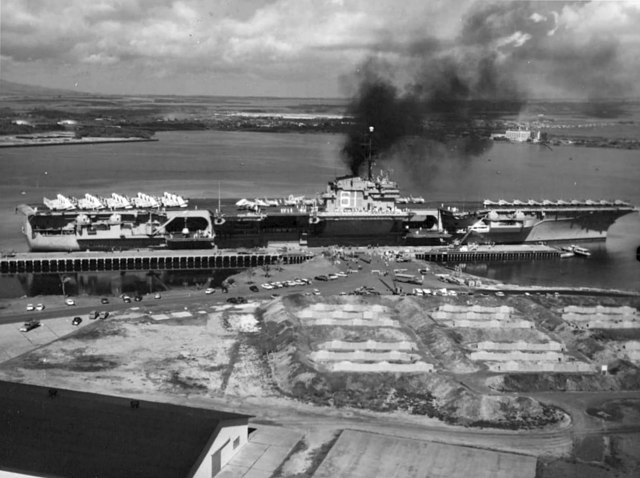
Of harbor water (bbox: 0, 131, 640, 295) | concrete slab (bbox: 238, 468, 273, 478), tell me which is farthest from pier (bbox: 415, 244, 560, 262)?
concrete slab (bbox: 238, 468, 273, 478)

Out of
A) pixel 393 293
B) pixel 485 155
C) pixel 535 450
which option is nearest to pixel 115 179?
pixel 393 293

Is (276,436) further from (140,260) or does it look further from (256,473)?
(140,260)

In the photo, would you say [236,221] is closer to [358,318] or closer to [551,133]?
[358,318]

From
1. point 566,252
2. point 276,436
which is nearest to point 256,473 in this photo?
point 276,436

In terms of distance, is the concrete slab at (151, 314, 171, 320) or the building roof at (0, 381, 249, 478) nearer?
the building roof at (0, 381, 249, 478)

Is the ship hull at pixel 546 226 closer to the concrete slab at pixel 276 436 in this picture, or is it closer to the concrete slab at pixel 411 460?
the concrete slab at pixel 276 436

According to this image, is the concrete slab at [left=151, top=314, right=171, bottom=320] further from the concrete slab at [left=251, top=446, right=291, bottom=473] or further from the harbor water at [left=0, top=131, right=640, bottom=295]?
the concrete slab at [left=251, top=446, right=291, bottom=473]

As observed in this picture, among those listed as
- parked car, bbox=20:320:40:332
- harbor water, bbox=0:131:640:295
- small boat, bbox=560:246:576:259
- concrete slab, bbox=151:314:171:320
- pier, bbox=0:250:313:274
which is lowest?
small boat, bbox=560:246:576:259

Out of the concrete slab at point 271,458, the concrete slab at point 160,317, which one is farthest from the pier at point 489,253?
the concrete slab at point 271,458
